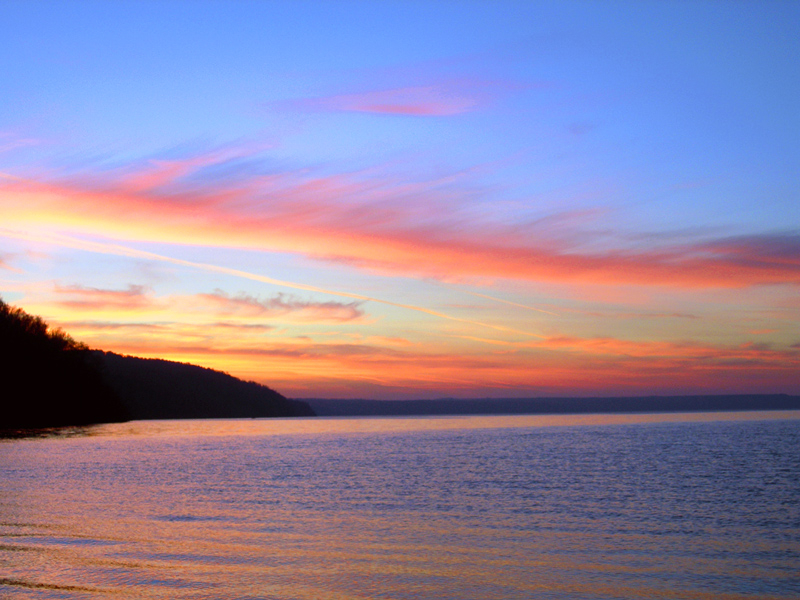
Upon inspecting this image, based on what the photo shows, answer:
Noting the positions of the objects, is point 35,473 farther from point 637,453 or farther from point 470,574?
point 637,453

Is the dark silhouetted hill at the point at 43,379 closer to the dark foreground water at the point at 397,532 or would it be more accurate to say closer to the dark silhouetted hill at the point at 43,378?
the dark silhouetted hill at the point at 43,378

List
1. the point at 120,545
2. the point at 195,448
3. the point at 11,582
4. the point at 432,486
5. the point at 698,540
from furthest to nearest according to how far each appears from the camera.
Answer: the point at 195,448, the point at 432,486, the point at 698,540, the point at 120,545, the point at 11,582

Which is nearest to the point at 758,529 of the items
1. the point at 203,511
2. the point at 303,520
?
the point at 303,520

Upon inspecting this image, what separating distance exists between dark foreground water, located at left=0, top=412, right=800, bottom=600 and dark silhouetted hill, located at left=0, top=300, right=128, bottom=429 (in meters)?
61.8

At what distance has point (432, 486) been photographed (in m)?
37.5

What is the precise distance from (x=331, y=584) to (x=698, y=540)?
13.5 meters

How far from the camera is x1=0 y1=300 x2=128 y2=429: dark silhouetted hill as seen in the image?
103 meters

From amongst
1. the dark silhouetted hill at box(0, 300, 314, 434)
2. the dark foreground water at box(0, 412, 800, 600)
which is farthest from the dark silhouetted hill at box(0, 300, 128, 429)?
the dark foreground water at box(0, 412, 800, 600)

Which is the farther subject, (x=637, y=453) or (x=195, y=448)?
(x=195, y=448)

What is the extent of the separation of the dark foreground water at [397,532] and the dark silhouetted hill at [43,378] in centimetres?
6182

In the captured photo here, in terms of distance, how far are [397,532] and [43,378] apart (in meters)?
103

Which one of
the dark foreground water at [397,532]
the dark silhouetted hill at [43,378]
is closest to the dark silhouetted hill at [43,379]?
the dark silhouetted hill at [43,378]

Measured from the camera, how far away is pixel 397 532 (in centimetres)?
2355

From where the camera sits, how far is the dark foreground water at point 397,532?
16.5 m
